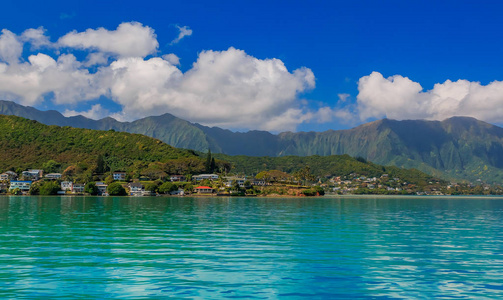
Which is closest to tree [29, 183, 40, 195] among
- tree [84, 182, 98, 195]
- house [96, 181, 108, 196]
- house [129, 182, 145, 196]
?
tree [84, 182, 98, 195]

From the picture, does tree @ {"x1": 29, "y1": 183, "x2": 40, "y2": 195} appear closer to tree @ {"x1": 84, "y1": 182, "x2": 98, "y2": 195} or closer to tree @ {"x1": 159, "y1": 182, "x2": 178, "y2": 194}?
tree @ {"x1": 84, "y1": 182, "x2": 98, "y2": 195}

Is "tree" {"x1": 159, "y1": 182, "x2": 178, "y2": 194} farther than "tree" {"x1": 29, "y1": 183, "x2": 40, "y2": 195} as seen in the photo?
Yes

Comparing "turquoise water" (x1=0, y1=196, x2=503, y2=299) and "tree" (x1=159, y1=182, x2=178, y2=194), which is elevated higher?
"tree" (x1=159, y1=182, x2=178, y2=194)

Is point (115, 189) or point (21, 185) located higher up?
point (21, 185)

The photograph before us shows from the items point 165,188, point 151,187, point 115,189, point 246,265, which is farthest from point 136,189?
point 246,265

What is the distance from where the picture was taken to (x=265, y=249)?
99.6 feet

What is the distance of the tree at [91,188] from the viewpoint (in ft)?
627

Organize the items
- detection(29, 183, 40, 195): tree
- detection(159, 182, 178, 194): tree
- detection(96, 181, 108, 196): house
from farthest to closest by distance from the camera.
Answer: detection(159, 182, 178, 194): tree < detection(96, 181, 108, 196): house < detection(29, 183, 40, 195): tree

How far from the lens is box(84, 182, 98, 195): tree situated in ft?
627

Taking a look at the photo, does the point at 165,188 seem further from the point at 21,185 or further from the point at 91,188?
the point at 21,185

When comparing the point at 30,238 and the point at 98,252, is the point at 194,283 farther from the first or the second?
the point at 30,238

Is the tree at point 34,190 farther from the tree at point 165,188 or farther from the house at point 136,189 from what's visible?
the tree at point 165,188

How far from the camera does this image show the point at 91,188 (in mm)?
Answer: 192000

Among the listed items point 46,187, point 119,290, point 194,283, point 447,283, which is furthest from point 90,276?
point 46,187
